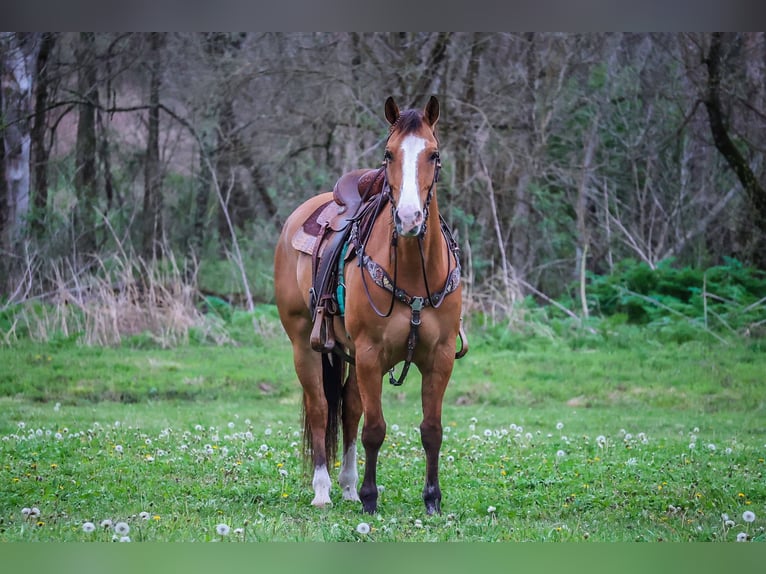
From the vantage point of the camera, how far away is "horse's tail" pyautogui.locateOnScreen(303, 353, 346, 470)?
5.48 meters

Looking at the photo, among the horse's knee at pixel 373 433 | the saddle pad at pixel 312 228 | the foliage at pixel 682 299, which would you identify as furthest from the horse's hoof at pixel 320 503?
the foliage at pixel 682 299

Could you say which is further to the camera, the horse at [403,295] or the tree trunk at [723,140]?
the tree trunk at [723,140]

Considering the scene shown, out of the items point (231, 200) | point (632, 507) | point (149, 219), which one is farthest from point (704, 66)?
point (632, 507)

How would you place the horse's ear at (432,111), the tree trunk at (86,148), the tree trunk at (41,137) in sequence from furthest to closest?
the tree trunk at (86,148), the tree trunk at (41,137), the horse's ear at (432,111)

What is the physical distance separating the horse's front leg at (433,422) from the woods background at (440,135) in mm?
7502

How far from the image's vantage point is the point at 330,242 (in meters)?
5.29

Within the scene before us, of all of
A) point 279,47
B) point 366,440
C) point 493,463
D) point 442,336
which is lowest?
point 493,463

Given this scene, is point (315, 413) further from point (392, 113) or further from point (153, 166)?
point (153, 166)

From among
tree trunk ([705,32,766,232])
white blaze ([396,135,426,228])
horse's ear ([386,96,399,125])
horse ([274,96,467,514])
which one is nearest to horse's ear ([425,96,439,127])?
horse ([274,96,467,514])

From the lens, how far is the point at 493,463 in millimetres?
6195

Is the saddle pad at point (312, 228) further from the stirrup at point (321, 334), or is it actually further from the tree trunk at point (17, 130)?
the tree trunk at point (17, 130)

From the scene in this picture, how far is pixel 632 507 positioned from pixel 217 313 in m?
7.75

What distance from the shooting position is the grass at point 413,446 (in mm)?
4676
